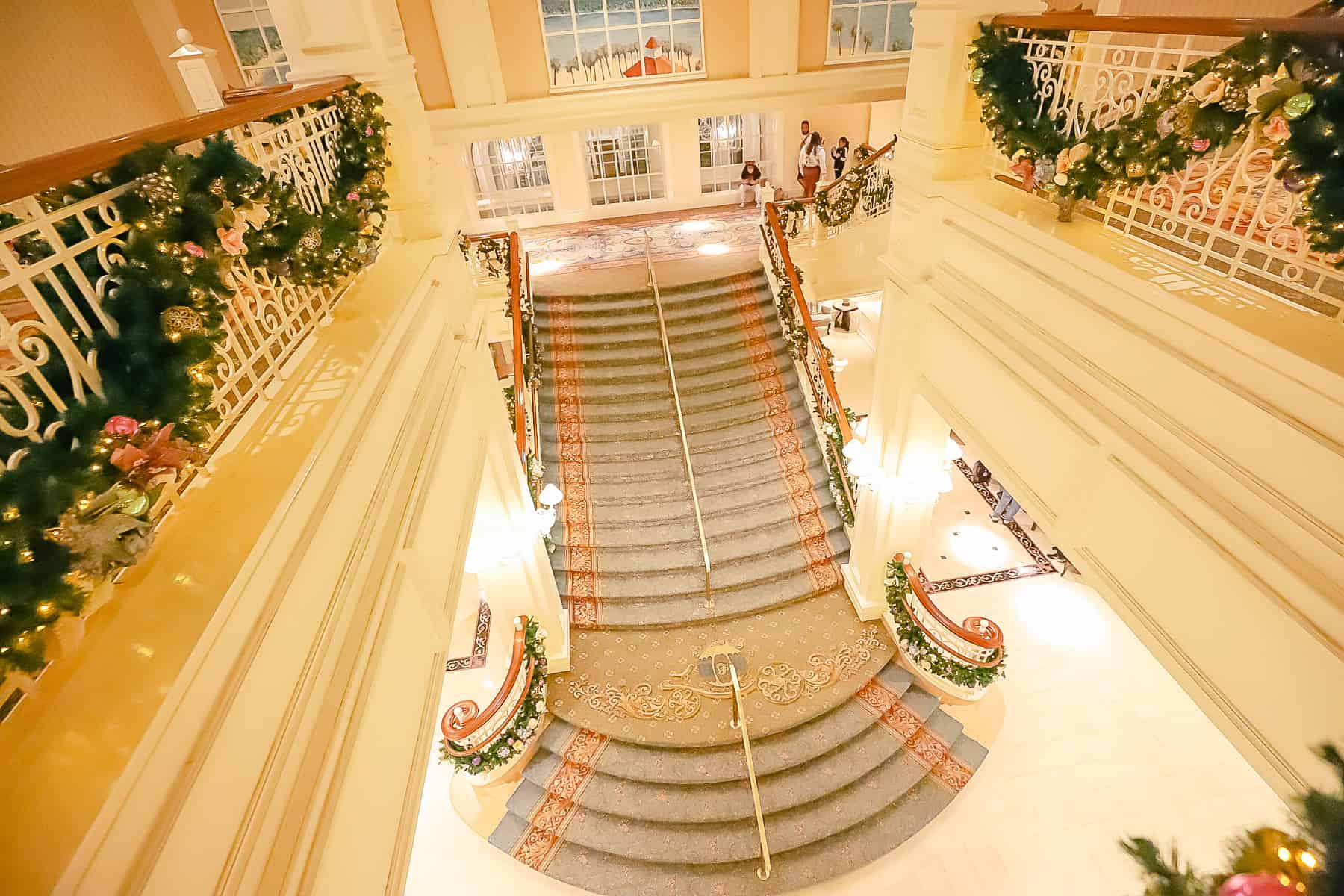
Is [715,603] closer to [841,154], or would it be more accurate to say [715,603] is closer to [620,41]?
[620,41]

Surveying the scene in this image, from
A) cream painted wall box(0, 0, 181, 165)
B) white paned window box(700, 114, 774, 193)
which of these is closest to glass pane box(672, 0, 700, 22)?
white paned window box(700, 114, 774, 193)

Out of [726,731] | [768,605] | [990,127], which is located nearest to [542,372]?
[768,605]

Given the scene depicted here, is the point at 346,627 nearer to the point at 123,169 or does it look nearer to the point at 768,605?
the point at 123,169

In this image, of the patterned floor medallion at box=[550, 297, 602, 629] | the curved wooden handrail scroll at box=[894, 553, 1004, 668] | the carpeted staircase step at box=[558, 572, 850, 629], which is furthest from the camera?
the patterned floor medallion at box=[550, 297, 602, 629]

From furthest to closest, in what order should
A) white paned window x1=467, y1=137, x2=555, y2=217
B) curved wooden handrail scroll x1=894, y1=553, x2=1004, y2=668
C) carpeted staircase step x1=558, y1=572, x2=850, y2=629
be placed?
white paned window x1=467, y1=137, x2=555, y2=217, carpeted staircase step x1=558, y1=572, x2=850, y2=629, curved wooden handrail scroll x1=894, y1=553, x2=1004, y2=668

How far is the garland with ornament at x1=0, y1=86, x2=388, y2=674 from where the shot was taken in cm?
140

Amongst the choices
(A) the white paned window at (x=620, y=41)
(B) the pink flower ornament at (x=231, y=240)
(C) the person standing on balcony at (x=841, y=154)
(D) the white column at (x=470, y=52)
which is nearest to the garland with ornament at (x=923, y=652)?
(B) the pink flower ornament at (x=231, y=240)

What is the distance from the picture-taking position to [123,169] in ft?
5.96

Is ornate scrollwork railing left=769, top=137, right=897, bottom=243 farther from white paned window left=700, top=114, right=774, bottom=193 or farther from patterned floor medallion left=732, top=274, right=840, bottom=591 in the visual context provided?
white paned window left=700, top=114, right=774, bottom=193

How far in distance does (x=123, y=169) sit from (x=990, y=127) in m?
4.07

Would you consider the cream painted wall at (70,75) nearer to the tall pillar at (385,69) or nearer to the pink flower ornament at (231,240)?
the tall pillar at (385,69)

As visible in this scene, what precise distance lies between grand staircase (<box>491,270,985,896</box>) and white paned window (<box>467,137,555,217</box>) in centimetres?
388

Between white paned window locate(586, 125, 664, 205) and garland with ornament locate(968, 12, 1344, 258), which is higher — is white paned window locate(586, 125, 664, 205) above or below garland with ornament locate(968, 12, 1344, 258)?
below

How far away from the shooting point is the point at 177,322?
5.97 feet
